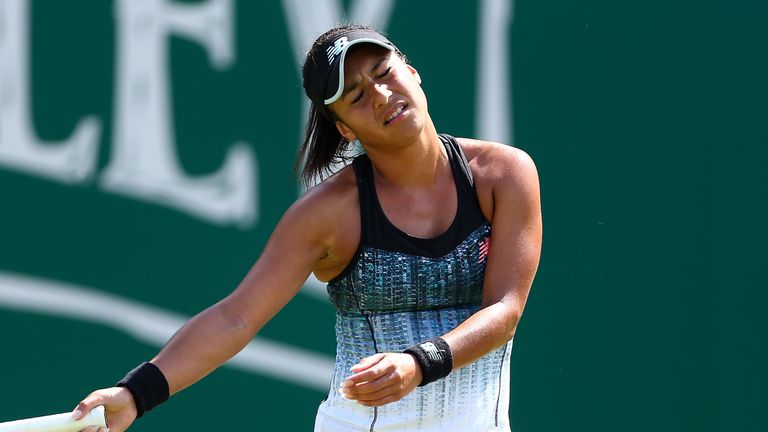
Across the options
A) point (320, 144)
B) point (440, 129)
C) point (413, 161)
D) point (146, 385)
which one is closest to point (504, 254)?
point (413, 161)

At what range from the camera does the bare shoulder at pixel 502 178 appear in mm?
2674

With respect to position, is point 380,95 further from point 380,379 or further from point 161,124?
point 161,124

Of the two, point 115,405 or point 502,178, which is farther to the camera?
point 502,178

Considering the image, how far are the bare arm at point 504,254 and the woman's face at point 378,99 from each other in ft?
0.69

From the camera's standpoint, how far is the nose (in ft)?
8.55

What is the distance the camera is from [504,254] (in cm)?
264

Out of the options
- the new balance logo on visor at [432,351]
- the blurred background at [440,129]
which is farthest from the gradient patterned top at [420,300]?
the blurred background at [440,129]

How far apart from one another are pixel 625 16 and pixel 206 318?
193 centimetres

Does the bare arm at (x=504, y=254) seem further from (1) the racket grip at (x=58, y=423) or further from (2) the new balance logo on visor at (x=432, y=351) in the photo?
(1) the racket grip at (x=58, y=423)

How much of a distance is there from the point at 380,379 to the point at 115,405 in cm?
55

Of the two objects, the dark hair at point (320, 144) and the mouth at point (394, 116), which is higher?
the mouth at point (394, 116)

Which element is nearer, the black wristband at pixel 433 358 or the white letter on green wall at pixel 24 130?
the black wristband at pixel 433 358

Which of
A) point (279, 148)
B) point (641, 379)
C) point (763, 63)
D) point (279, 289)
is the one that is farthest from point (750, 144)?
point (279, 289)

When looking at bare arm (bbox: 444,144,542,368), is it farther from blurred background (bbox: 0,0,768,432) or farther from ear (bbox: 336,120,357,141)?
blurred background (bbox: 0,0,768,432)
